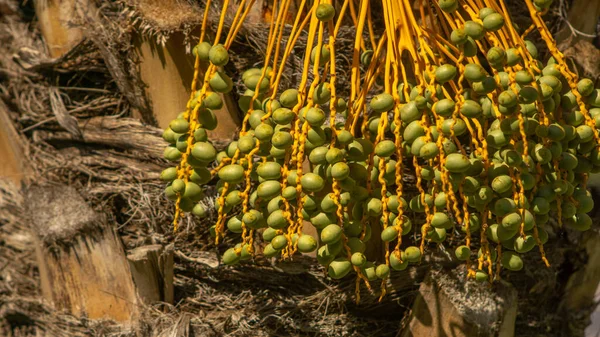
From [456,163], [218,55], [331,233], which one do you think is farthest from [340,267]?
[218,55]

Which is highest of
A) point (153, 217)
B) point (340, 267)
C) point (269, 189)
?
point (269, 189)

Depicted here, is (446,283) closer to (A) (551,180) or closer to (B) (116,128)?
(A) (551,180)

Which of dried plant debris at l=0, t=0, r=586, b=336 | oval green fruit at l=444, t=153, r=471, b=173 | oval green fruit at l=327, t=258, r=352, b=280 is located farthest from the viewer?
dried plant debris at l=0, t=0, r=586, b=336

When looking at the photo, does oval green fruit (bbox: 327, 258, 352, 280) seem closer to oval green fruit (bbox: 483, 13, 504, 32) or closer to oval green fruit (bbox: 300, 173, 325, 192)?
oval green fruit (bbox: 300, 173, 325, 192)

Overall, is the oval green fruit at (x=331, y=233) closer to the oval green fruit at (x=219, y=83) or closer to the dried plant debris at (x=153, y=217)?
the oval green fruit at (x=219, y=83)

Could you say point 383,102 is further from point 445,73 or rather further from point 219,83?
point 219,83

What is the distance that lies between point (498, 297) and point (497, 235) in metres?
0.47

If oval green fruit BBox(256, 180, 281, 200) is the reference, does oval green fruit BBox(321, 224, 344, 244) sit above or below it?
below

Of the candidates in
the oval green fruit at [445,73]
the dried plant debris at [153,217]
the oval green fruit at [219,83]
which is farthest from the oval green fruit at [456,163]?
the dried plant debris at [153,217]

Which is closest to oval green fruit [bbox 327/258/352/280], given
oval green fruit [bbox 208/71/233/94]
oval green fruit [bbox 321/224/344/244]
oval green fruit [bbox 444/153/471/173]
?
oval green fruit [bbox 321/224/344/244]

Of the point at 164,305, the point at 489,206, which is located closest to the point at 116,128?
the point at 164,305

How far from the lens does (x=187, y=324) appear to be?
1621 mm

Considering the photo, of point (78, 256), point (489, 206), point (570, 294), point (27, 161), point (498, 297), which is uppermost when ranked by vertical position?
point (489, 206)

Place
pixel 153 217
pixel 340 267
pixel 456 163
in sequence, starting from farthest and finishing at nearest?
pixel 153 217 → pixel 340 267 → pixel 456 163
